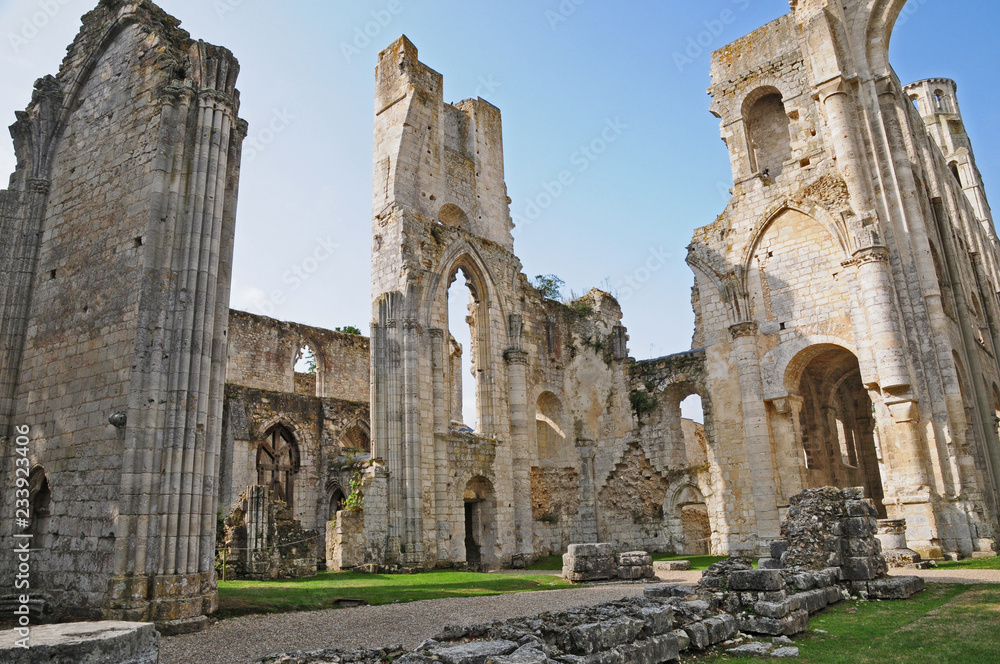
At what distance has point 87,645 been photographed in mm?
3295

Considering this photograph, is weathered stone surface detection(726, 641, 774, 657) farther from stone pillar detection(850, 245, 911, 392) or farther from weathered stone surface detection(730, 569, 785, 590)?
stone pillar detection(850, 245, 911, 392)

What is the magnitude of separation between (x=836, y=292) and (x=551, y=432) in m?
8.65

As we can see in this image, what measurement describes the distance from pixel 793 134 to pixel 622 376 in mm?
8122

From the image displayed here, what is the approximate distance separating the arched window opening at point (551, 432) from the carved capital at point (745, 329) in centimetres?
554

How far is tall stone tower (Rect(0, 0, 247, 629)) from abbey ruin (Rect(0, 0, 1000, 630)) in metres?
0.04

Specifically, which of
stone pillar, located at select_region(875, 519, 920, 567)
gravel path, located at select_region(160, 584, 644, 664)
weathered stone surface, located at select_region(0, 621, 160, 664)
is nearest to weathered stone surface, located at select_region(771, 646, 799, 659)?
gravel path, located at select_region(160, 584, 644, 664)

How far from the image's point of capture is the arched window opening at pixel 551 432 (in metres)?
20.1

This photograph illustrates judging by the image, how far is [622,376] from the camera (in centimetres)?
2000

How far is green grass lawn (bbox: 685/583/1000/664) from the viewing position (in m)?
5.14

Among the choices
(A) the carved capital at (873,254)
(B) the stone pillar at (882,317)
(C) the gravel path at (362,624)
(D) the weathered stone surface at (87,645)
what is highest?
(A) the carved capital at (873,254)

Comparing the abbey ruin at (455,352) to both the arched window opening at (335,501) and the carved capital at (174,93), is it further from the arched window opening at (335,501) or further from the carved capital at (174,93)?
the arched window opening at (335,501)

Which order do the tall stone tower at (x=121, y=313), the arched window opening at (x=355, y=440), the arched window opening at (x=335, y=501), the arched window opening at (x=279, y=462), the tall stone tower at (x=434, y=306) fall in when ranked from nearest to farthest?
1. the tall stone tower at (x=121, y=313)
2. the tall stone tower at (x=434, y=306)
3. the arched window opening at (x=279, y=462)
4. the arched window opening at (x=335, y=501)
5. the arched window opening at (x=355, y=440)

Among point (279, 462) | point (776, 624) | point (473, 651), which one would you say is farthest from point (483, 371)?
point (473, 651)

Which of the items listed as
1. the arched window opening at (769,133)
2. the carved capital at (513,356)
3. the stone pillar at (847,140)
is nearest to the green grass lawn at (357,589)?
the carved capital at (513,356)
